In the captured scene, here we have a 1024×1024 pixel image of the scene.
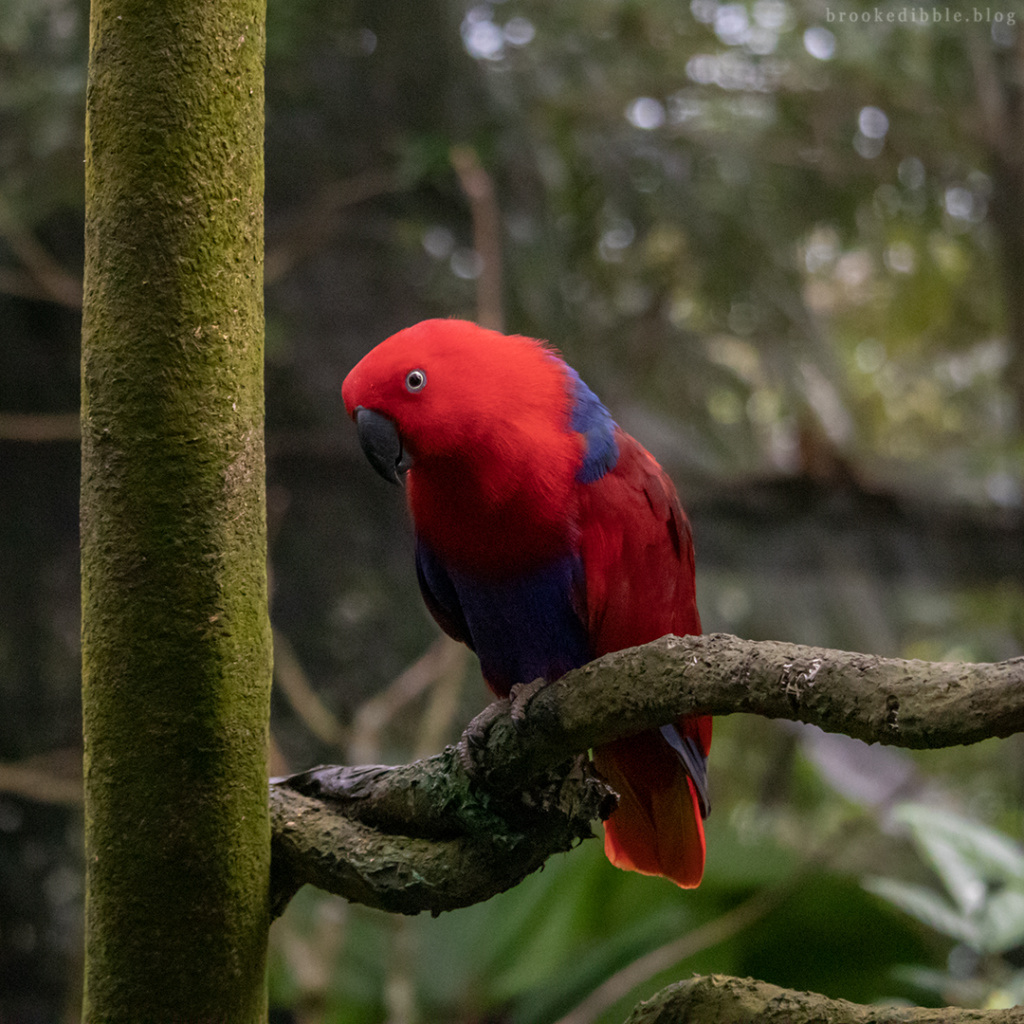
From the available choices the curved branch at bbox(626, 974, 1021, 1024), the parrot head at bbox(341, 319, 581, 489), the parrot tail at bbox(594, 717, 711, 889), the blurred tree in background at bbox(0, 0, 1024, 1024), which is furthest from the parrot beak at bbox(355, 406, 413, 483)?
the blurred tree in background at bbox(0, 0, 1024, 1024)

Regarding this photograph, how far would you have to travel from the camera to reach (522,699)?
1.21m

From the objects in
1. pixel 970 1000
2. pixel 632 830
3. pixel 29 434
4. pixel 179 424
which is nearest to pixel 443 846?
pixel 632 830

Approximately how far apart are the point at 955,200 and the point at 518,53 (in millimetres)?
1847

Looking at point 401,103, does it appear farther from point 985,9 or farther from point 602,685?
point 602,685

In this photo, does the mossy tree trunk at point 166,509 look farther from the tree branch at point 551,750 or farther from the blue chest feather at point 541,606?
the blue chest feather at point 541,606

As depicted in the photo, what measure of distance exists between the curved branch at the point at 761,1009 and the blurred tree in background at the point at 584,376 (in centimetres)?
153

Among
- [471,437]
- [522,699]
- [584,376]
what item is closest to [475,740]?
[522,699]

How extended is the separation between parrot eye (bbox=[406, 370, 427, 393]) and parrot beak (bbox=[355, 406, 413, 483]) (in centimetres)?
6

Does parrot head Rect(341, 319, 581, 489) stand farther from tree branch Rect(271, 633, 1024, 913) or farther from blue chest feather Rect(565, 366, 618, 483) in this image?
tree branch Rect(271, 633, 1024, 913)

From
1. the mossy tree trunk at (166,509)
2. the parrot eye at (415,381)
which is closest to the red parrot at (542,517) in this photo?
the parrot eye at (415,381)

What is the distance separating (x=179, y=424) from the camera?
1062 mm

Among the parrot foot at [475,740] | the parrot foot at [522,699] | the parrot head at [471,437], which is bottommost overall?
the parrot foot at [475,740]

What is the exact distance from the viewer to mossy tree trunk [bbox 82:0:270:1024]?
41.3 inches

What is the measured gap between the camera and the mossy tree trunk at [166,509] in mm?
1048
